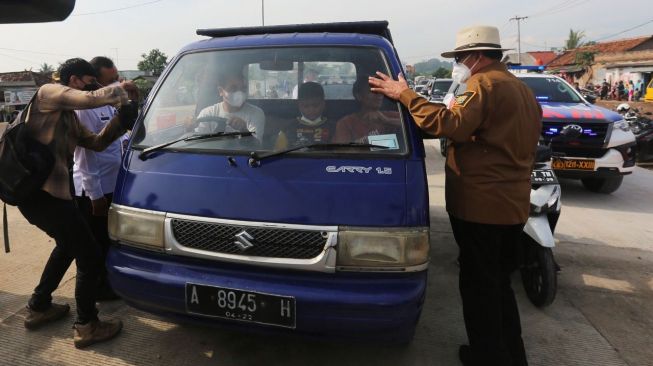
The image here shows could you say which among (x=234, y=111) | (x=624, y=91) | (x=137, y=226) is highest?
(x=624, y=91)

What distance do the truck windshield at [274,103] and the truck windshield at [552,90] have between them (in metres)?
5.61

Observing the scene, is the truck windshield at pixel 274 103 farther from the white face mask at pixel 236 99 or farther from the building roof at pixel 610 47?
the building roof at pixel 610 47

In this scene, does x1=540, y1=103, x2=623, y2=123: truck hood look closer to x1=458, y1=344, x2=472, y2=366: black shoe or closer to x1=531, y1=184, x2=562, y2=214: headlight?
x1=531, y1=184, x2=562, y2=214: headlight

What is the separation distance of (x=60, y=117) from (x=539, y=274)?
11.0ft

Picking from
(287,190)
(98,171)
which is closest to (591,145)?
(287,190)

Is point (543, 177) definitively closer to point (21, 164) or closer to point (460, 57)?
point (460, 57)

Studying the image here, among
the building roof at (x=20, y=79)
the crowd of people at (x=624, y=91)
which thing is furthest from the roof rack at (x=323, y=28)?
the building roof at (x=20, y=79)

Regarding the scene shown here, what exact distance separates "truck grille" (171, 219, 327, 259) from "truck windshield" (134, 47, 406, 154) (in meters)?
0.46

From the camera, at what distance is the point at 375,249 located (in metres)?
2.13

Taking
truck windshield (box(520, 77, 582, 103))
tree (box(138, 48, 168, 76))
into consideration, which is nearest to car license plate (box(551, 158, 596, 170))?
truck windshield (box(520, 77, 582, 103))

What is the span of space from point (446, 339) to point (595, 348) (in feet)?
3.00

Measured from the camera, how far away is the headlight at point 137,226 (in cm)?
231

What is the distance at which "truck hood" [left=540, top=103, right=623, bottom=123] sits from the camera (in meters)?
6.36

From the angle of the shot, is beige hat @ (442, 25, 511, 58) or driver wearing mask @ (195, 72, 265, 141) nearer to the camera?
beige hat @ (442, 25, 511, 58)
